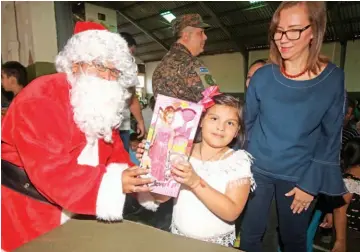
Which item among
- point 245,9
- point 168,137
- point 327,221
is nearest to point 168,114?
point 168,137

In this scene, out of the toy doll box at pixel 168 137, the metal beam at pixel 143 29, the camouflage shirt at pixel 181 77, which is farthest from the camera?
the metal beam at pixel 143 29

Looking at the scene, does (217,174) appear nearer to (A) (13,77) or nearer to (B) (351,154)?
(B) (351,154)

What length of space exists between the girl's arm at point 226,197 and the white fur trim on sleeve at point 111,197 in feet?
0.95

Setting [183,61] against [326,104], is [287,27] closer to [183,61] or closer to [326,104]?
[326,104]

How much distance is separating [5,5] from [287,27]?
645 cm

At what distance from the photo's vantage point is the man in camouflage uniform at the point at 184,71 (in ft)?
7.13

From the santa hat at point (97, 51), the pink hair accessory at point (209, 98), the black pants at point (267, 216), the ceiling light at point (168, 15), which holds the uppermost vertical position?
the ceiling light at point (168, 15)

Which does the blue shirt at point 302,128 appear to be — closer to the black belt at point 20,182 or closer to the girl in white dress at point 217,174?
the girl in white dress at point 217,174

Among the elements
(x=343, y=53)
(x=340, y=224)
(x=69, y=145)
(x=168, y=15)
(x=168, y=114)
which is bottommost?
(x=340, y=224)

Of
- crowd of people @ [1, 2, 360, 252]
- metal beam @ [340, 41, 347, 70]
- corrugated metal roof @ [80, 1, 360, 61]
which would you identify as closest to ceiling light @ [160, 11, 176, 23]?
corrugated metal roof @ [80, 1, 360, 61]

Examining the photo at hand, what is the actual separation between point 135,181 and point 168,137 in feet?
0.70

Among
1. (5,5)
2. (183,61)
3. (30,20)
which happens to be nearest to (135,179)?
(183,61)

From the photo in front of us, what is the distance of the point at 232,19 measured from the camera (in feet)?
28.7

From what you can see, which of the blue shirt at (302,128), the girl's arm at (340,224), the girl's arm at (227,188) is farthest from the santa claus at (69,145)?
the girl's arm at (340,224)
